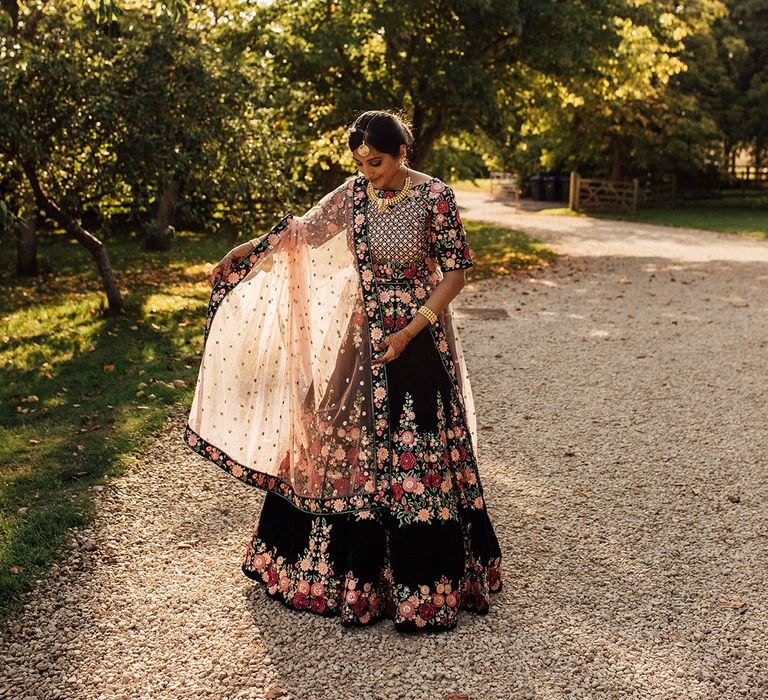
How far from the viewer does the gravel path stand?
3430 millimetres

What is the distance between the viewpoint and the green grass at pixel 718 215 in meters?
23.5

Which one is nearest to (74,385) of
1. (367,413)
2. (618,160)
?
(367,413)

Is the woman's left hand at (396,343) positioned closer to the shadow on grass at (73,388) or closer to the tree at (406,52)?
the shadow on grass at (73,388)

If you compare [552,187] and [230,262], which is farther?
[552,187]

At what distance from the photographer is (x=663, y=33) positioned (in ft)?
56.3

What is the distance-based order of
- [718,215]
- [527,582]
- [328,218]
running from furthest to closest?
1. [718,215]
2. [527,582]
3. [328,218]

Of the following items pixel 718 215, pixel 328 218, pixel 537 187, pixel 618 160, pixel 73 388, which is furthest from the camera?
pixel 537 187

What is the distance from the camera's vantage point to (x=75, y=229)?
1046cm

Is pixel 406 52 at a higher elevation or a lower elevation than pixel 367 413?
higher

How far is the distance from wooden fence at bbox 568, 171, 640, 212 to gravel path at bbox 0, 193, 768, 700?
24.1 m

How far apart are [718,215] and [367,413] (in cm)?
2731

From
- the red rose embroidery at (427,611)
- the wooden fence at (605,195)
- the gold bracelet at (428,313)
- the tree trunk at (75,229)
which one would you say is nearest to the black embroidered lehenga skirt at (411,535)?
the red rose embroidery at (427,611)

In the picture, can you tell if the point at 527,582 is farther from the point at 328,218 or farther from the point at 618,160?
the point at 618,160

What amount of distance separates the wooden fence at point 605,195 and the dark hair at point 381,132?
28.4 metres
